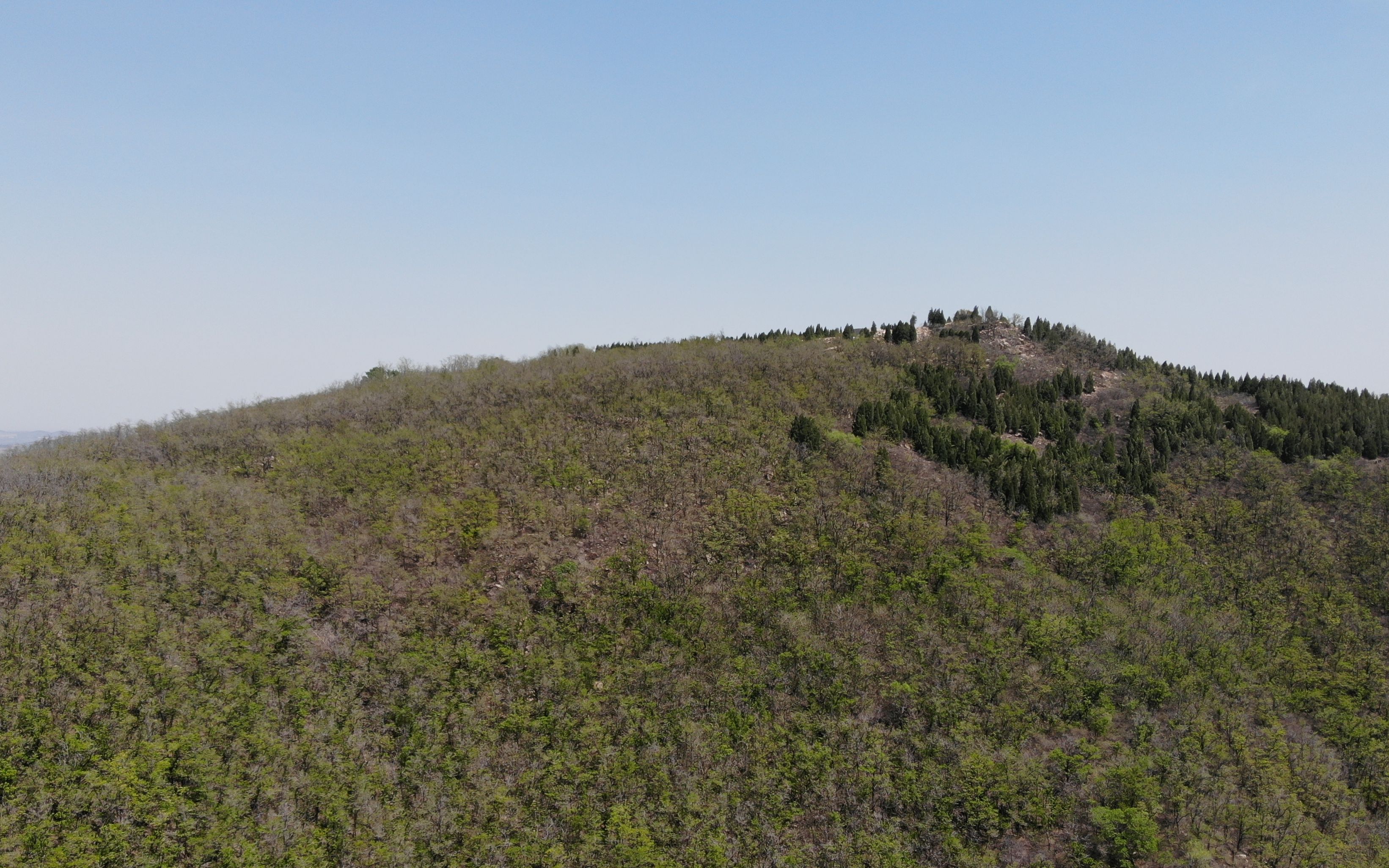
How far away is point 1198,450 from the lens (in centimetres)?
2698

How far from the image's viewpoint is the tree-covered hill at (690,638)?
44.2 ft

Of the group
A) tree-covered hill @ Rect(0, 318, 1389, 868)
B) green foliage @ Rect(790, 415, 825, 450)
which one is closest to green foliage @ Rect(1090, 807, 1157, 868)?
tree-covered hill @ Rect(0, 318, 1389, 868)

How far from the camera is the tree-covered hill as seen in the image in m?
13.5

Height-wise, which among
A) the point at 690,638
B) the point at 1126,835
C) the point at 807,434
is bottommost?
the point at 1126,835

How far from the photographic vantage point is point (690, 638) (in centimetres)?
1811

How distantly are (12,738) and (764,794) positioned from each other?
14.1 m

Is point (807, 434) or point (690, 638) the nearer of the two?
point (690, 638)

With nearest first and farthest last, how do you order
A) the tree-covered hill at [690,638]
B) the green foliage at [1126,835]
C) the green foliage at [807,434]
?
the green foliage at [1126,835] → the tree-covered hill at [690,638] → the green foliage at [807,434]

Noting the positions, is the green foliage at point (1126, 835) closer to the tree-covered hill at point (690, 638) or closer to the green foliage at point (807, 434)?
the tree-covered hill at point (690, 638)

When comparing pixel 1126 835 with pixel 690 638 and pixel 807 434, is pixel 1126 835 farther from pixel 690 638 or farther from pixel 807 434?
pixel 807 434

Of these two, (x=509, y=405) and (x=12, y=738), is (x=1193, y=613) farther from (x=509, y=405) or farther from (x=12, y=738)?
(x=12, y=738)

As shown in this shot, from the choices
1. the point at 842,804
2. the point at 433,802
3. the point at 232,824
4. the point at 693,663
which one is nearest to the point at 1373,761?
the point at 842,804

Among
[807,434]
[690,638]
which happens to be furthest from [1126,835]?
[807,434]

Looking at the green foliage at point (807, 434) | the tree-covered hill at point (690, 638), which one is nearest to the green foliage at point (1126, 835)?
the tree-covered hill at point (690, 638)
